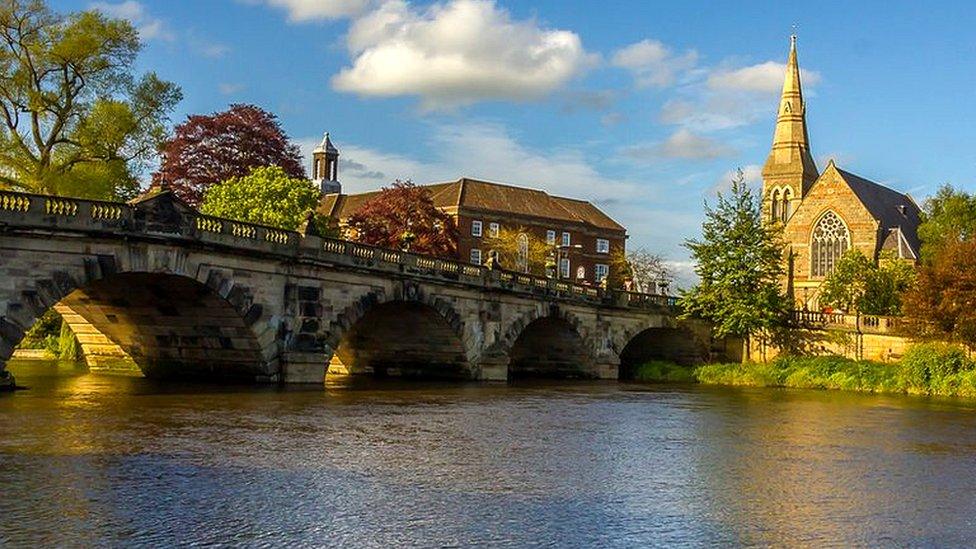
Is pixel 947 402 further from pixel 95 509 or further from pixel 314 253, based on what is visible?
pixel 95 509

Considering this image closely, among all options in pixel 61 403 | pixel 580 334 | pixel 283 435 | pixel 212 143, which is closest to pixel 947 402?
pixel 580 334

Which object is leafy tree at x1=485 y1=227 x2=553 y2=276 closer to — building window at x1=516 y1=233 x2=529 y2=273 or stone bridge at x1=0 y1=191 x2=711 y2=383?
building window at x1=516 y1=233 x2=529 y2=273

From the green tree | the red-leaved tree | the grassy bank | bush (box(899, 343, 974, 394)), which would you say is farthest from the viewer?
the red-leaved tree

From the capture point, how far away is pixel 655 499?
15.4 m

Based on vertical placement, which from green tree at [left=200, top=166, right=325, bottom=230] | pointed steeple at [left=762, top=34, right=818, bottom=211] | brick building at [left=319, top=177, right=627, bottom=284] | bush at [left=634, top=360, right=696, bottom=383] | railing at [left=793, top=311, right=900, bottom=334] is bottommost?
bush at [left=634, top=360, right=696, bottom=383]

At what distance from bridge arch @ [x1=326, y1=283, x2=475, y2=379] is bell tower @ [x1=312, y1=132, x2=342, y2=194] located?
6072 cm

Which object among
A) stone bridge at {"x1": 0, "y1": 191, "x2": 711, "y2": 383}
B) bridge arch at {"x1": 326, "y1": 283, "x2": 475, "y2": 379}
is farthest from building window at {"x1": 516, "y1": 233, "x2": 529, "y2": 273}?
bridge arch at {"x1": 326, "y1": 283, "x2": 475, "y2": 379}

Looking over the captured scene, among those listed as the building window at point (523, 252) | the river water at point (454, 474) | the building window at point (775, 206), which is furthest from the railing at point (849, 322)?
the building window at point (775, 206)

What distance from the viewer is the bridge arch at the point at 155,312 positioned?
91.7 feet

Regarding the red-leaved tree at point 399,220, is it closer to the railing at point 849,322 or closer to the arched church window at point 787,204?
the railing at point 849,322

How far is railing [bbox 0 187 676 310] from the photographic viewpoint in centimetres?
2791

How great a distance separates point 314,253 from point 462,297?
30.7 feet

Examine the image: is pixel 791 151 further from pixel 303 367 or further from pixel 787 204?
pixel 303 367

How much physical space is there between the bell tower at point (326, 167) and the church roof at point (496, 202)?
676cm
